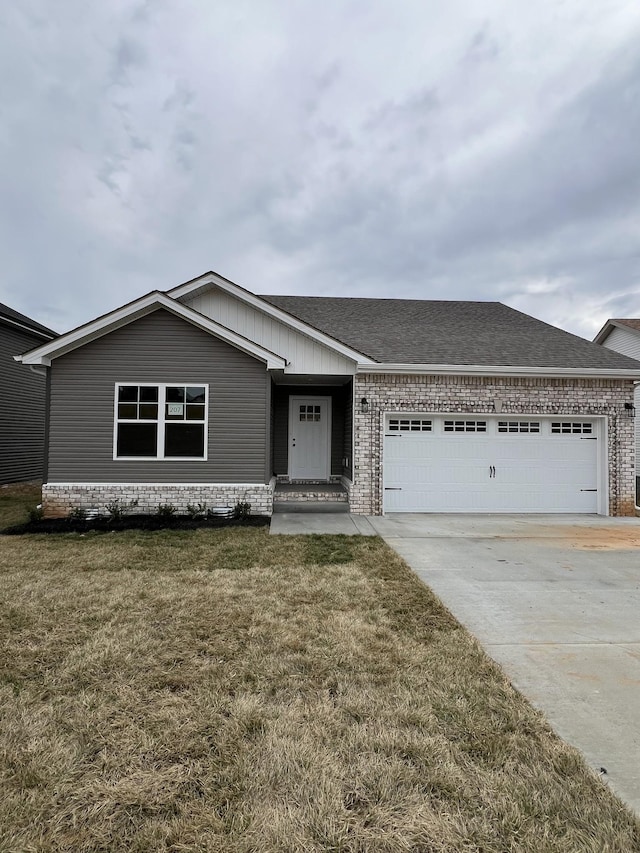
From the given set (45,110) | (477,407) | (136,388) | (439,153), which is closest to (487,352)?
(477,407)

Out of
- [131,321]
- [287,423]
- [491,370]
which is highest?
[131,321]

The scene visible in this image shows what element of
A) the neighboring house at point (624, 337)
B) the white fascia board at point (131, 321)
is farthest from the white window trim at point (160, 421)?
the neighboring house at point (624, 337)

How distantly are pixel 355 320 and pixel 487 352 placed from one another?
3915 mm

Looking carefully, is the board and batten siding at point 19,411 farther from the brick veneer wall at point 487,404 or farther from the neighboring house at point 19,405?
the brick veneer wall at point 487,404

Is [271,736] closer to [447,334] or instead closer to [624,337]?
[447,334]

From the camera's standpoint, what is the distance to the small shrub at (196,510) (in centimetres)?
899

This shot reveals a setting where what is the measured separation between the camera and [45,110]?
13.1 meters

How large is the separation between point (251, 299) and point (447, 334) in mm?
5394

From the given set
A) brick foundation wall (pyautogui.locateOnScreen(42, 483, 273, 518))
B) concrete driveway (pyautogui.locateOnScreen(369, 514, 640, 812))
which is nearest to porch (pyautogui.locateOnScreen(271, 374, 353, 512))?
brick foundation wall (pyautogui.locateOnScreen(42, 483, 273, 518))

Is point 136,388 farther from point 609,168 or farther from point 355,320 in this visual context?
point 609,168

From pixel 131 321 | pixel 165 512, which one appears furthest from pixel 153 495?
pixel 131 321

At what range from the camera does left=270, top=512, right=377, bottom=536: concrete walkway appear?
8.11m

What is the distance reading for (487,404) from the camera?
10023 mm

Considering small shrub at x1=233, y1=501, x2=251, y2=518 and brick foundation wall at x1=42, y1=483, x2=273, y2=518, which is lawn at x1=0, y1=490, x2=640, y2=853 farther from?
brick foundation wall at x1=42, y1=483, x2=273, y2=518
